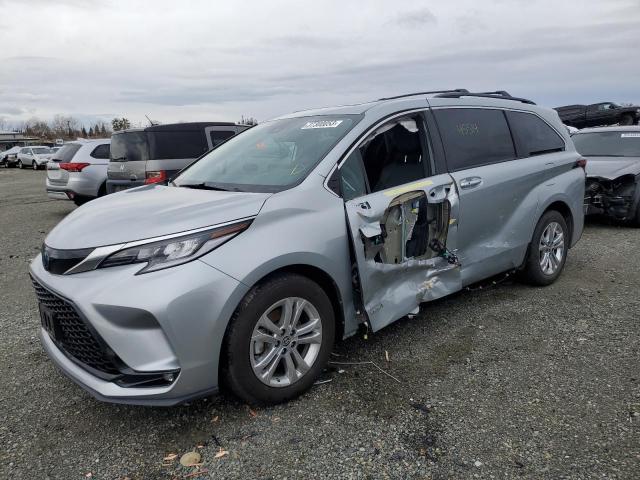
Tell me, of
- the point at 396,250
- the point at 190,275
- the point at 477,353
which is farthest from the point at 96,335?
the point at 477,353

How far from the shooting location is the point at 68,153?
10.9m

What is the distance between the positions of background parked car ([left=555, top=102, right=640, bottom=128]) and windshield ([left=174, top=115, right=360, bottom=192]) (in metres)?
19.8

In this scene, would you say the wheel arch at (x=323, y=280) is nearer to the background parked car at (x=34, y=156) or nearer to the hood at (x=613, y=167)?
the hood at (x=613, y=167)

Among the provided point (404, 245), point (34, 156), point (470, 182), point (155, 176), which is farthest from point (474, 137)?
point (34, 156)

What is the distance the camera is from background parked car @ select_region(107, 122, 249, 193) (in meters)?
8.20

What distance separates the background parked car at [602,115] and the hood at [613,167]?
1375 centimetres

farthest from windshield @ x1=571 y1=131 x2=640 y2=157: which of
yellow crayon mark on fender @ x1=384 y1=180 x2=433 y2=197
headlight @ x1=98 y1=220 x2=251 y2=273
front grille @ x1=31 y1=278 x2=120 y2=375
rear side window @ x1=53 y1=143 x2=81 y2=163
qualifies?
rear side window @ x1=53 y1=143 x2=81 y2=163

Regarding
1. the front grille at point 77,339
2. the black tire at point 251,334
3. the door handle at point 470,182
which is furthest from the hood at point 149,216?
the door handle at point 470,182

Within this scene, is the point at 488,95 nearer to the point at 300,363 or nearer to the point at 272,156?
the point at 272,156

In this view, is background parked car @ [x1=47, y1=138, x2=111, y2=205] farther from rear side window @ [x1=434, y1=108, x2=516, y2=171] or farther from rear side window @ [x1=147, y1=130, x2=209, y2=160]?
rear side window @ [x1=434, y1=108, x2=516, y2=171]

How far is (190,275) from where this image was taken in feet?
8.14

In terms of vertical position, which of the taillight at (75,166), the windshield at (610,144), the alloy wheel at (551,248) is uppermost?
the taillight at (75,166)

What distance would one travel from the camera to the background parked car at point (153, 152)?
26.9ft

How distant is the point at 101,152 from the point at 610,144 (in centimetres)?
1007
